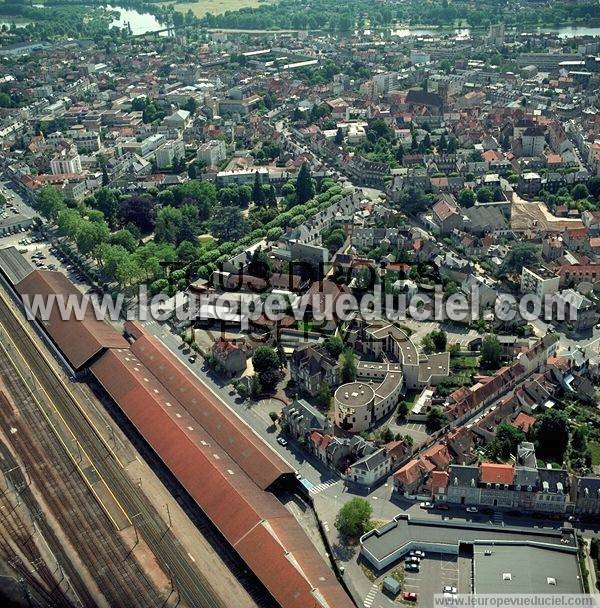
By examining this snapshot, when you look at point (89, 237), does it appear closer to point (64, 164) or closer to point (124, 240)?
point (124, 240)

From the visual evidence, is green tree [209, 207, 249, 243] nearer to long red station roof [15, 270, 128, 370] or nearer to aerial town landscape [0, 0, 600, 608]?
aerial town landscape [0, 0, 600, 608]

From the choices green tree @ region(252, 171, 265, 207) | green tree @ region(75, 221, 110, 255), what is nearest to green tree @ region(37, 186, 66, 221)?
green tree @ region(75, 221, 110, 255)

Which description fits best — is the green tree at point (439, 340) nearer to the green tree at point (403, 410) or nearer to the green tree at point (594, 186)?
the green tree at point (403, 410)

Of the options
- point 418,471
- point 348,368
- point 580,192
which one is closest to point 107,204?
point 348,368

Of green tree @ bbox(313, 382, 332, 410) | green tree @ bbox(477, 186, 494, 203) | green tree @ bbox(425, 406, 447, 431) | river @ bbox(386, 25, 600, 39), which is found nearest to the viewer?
green tree @ bbox(425, 406, 447, 431)

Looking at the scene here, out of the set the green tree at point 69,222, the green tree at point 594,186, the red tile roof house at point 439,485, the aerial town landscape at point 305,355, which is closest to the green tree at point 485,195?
the aerial town landscape at point 305,355

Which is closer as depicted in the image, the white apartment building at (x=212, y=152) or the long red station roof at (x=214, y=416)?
the long red station roof at (x=214, y=416)

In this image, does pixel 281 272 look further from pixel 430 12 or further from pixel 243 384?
pixel 430 12
